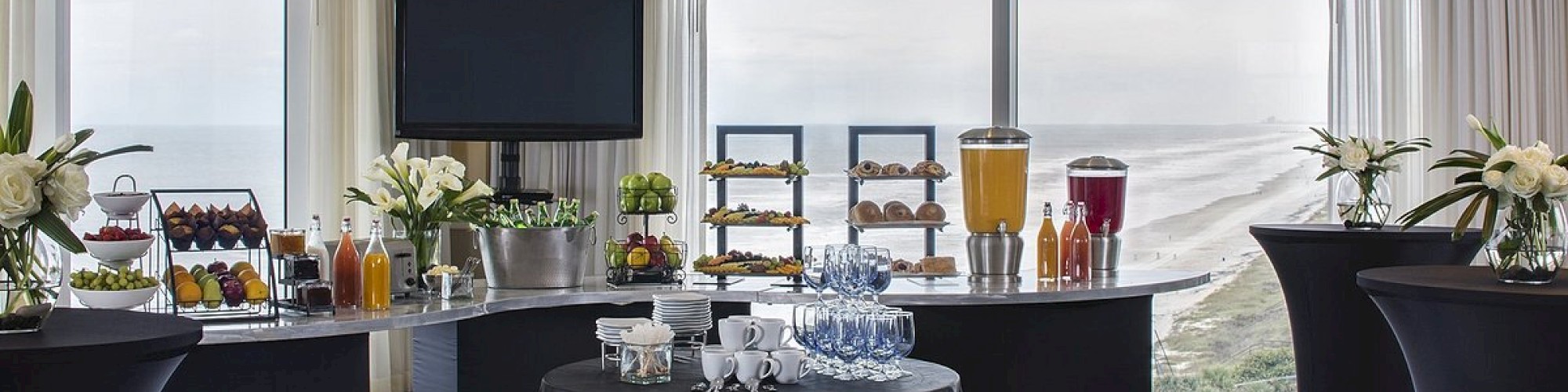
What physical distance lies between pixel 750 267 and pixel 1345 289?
6.71 feet

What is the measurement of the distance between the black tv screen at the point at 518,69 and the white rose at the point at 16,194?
11.2 ft

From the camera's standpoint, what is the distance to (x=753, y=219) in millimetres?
6312

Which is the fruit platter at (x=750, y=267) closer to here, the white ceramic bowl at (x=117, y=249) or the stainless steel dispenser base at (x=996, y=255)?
the stainless steel dispenser base at (x=996, y=255)

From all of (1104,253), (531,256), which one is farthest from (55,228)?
(1104,253)

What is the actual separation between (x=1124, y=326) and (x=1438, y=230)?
1321 millimetres

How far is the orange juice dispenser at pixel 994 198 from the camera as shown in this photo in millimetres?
5004

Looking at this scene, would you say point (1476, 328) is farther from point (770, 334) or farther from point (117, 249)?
point (117, 249)

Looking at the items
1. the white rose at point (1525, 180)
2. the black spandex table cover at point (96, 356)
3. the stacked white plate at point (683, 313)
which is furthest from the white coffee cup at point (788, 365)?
the white rose at point (1525, 180)

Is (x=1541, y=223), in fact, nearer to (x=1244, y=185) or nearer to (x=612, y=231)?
(x=1244, y=185)

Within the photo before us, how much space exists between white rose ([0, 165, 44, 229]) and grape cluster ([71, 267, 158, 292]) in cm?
80

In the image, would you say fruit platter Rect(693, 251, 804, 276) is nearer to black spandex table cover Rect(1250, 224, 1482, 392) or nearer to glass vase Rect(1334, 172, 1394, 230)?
Answer: black spandex table cover Rect(1250, 224, 1482, 392)

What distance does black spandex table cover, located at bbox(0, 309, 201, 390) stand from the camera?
2428 millimetres

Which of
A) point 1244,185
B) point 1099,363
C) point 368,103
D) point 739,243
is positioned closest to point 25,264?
point 1099,363

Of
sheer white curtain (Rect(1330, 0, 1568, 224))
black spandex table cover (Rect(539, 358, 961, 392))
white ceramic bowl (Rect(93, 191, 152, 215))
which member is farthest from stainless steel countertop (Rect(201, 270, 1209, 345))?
sheer white curtain (Rect(1330, 0, 1568, 224))
